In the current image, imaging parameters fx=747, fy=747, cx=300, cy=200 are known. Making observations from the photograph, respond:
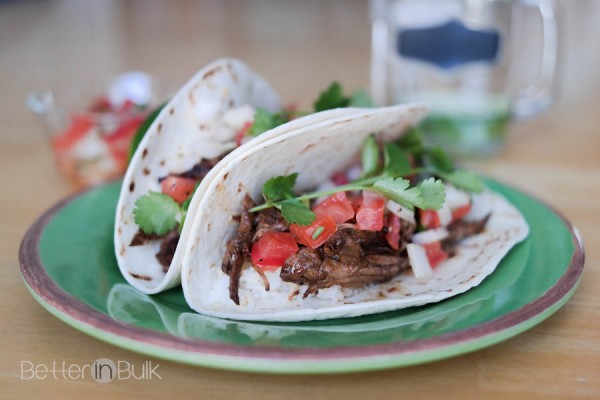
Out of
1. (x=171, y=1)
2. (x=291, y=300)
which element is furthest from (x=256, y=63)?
(x=171, y=1)

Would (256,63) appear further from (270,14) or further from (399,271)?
(399,271)

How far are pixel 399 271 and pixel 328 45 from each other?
415 centimetres

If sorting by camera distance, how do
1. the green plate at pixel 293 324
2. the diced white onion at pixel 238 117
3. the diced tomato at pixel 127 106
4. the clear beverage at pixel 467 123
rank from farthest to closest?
the clear beverage at pixel 467 123 < the diced tomato at pixel 127 106 < the diced white onion at pixel 238 117 < the green plate at pixel 293 324

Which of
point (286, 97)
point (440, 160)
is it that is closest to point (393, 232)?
point (440, 160)

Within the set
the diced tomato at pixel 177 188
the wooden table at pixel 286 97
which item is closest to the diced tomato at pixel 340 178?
the diced tomato at pixel 177 188

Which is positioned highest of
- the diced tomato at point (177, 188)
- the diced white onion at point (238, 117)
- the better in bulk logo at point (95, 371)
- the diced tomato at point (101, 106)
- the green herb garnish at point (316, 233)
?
the diced white onion at point (238, 117)

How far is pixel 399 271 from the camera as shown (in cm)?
208

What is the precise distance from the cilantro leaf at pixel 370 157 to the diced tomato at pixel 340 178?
89mm

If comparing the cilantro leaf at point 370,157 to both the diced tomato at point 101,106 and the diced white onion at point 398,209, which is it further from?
the diced tomato at point 101,106

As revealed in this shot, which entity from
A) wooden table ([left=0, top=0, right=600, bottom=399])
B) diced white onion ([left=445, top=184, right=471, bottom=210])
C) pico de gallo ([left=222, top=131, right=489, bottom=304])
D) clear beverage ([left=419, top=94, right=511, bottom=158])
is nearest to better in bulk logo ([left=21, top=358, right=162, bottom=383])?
wooden table ([left=0, top=0, right=600, bottom=399])

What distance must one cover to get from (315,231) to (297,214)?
0.28 ft

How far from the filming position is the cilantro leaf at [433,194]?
1975 mm

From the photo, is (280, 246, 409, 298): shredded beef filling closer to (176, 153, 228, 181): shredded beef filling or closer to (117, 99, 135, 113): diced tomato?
(176, 153, 228, 181): shredded beef filling

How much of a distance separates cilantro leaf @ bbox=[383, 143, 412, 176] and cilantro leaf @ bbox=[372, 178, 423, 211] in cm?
22
